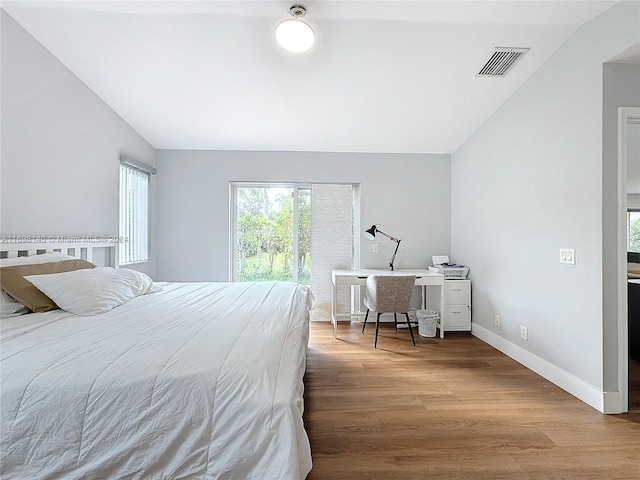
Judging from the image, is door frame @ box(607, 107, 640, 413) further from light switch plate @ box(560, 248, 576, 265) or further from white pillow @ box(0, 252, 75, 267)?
white pillow @ box(0, 252, 75, 267)

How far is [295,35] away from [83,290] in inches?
86.3

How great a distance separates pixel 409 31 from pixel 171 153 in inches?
A: 130

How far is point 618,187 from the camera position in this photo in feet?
7.29

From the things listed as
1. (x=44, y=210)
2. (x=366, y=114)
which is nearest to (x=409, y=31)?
(x=366, y=114)

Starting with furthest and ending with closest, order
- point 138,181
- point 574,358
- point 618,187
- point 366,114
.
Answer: point 138,181, point 366,114, point 574,358, point 618,187

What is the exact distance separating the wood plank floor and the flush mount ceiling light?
8.51 ft

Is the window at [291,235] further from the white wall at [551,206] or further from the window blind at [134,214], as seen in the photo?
the white wall at [551,206]

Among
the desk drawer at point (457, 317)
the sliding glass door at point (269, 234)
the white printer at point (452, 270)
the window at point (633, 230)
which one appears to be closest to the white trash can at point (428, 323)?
the desk drawer at point (457, 317)

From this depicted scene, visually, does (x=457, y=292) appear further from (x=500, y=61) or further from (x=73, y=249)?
(x=73, y=249)

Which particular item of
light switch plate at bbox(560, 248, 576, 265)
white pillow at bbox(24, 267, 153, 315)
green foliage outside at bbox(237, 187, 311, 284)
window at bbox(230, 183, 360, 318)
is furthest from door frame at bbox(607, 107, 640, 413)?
white pillow at bbox(24, 267, 153, 315)

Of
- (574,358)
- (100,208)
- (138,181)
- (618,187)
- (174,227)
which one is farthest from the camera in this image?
(174,227)

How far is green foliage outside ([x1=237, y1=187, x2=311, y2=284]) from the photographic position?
4.58 meters

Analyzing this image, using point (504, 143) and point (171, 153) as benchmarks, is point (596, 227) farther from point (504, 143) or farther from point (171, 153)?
point (171, 153)

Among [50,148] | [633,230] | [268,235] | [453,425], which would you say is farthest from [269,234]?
[633,230]
